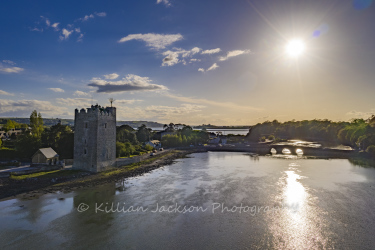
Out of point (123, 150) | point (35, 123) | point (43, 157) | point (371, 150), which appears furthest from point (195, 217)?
point (371, 150)

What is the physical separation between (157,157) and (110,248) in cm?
4183

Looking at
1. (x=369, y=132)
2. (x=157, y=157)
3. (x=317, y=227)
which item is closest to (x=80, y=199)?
(x=317, y=227)

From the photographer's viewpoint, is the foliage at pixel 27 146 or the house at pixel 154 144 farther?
the house at pixel 154 144

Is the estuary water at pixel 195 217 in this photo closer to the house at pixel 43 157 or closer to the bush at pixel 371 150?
the house at pixel 43 157

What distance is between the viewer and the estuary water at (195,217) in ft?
55.9

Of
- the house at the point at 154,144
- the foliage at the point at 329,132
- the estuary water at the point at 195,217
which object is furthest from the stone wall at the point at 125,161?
the foliage at the point at 329,132

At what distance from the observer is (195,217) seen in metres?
21.6

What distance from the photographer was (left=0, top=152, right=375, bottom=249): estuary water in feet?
55.9

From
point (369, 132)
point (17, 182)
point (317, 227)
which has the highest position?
point (369, 132)

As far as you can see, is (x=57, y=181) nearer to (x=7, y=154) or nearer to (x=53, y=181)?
(x=53, y=181)

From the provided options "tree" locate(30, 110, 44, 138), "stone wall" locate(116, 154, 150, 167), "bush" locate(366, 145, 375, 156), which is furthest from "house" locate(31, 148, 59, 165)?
"bush" locate(366, 145, 375, 156)

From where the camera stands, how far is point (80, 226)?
19.1 metres

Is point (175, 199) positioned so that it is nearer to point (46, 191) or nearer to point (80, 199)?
point (80, 199)

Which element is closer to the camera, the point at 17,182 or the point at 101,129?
the point at 17,182
